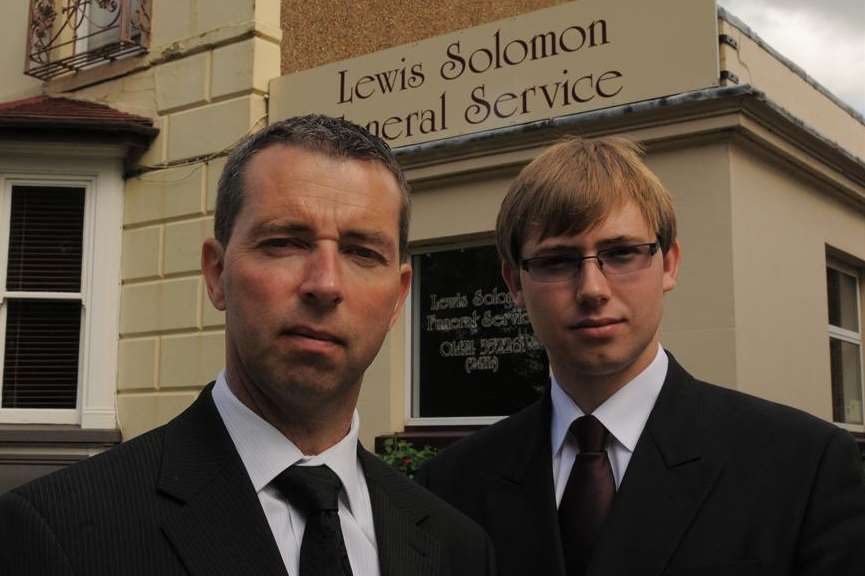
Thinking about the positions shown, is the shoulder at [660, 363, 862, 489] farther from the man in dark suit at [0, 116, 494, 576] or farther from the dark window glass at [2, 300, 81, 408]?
the dark window glass at [2, 300, 81, 408]

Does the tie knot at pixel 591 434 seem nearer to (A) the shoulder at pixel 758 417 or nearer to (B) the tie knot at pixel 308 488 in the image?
(A) the shoulder at pixel 758 417

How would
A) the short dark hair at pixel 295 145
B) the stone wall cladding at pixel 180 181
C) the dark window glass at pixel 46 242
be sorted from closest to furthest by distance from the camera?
the short dark hair at pixel 295 145
the stone wall cladding at pixel 180 181
the dark window glass at pixel 46 242

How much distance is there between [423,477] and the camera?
8.43 ft

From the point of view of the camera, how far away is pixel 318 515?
170 cm

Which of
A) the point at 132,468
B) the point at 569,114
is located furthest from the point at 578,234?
the point at 569,114

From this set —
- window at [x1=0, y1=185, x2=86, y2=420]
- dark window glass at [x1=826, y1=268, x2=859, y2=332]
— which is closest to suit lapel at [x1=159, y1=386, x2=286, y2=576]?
dark window glass at [x1=826, y1=268, x2=859, y2=332]

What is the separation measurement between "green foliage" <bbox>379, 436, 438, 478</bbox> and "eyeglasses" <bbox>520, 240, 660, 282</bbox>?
415 cm

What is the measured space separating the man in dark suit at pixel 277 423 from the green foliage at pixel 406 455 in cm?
451

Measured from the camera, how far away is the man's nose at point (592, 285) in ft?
7.34

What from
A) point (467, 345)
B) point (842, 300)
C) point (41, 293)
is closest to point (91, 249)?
point (41, 293)

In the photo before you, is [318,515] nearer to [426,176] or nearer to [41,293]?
[426,176]

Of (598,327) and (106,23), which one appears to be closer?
(598,327)

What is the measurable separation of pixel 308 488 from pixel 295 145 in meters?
0.64

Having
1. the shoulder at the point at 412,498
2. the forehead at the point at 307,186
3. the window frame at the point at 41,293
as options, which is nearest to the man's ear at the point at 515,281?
the shoulder at the point at 412,498
